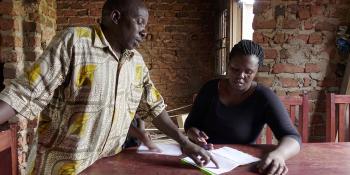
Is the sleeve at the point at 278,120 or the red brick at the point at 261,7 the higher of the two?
the red brick at the point at 261,7

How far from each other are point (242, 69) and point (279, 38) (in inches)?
37.7

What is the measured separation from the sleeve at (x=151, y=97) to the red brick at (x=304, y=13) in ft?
4.97

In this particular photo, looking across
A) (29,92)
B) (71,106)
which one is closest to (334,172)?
(71,106)

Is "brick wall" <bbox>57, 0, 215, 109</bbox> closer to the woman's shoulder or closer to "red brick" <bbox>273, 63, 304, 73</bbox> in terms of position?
"red brick" <bbox>273, 63, 304, 73</bbox>

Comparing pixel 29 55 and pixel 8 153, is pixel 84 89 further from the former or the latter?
pixel 29 55

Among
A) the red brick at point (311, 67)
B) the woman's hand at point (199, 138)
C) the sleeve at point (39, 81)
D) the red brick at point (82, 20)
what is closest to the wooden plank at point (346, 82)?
the red brick at point (311, 67)

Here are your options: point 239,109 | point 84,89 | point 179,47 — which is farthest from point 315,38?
point 179,47

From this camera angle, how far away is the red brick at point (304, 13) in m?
2.47

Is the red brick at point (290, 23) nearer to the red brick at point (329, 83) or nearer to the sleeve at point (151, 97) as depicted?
the red brick at point (329, 83)

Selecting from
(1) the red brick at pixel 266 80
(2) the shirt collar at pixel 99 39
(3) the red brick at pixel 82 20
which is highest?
(3) the red brick at pixel 82 20

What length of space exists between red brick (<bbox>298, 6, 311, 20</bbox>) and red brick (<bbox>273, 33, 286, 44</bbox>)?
191mm

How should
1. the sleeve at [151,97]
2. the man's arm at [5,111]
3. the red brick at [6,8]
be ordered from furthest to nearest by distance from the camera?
the red brick at [6,8] → the sleeve at [151,97] → the man's arm at [5,111]

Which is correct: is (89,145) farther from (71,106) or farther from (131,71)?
(131,71)

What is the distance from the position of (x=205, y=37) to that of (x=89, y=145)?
3.86 meters
